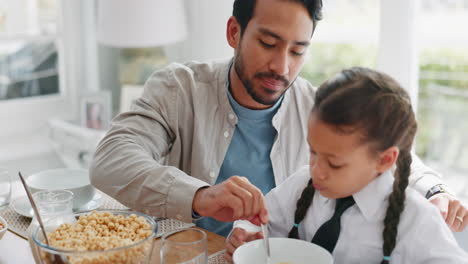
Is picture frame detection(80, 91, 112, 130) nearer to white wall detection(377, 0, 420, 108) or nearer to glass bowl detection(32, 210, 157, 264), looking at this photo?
white wall detection(377, 0, 420, 108)

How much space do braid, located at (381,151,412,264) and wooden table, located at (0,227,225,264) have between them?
1.29 ft

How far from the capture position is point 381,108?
107cm

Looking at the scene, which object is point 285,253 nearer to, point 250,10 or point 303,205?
point 303,205

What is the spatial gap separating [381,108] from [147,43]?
6.26 ft

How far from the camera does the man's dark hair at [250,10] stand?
153 cm

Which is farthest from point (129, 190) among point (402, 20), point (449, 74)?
point (449, 74)

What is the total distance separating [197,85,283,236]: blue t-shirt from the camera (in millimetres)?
1734

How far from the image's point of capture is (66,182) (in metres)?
Result: 1.61

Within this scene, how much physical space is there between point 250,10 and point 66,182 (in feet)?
2.44

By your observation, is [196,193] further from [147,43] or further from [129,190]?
[147,43]

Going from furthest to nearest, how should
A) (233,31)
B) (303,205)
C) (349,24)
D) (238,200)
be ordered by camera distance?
1. (349,24)
2. (233,31)
3. (303,205)
4. (238,200)

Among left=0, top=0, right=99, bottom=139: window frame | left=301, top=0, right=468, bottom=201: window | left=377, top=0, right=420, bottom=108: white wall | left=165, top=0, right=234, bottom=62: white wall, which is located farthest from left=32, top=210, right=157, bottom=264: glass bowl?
left=0, top=0, right=99, bottom=139: window frame

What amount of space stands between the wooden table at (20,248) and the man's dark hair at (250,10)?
2.13 feet

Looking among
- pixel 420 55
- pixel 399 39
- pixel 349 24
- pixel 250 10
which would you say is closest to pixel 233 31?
pixel 250 10
